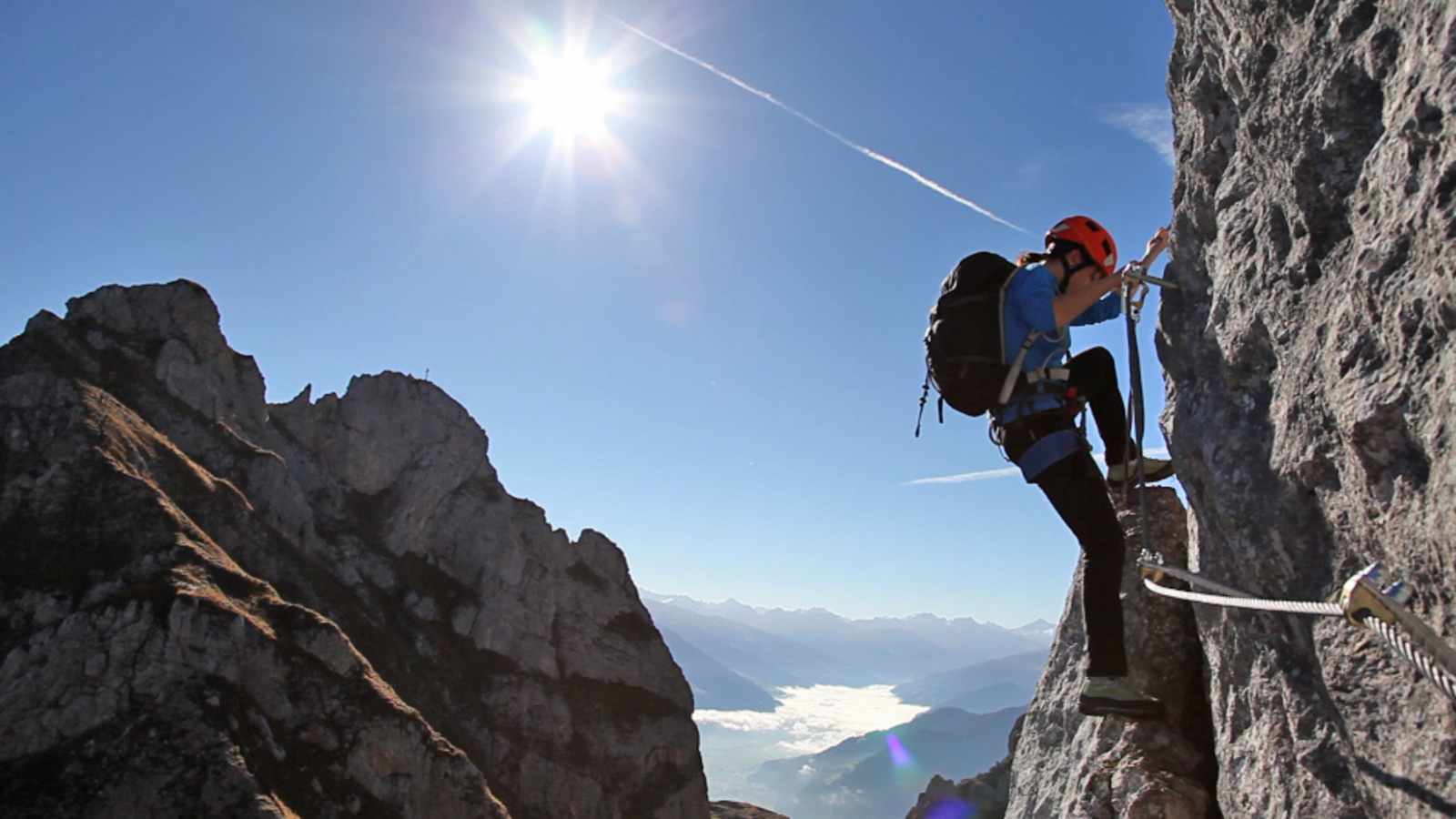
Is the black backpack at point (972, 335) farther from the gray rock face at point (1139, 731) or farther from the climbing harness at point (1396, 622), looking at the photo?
the climbing harness at point (1396, 622)

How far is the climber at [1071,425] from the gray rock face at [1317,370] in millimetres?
800

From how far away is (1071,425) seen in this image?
26.3 feet

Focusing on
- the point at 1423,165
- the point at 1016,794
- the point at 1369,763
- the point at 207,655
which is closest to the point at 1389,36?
the point at 1423,165

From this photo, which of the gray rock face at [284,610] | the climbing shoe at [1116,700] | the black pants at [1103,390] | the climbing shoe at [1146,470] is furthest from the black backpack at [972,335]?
the gray rock face at [284,610]

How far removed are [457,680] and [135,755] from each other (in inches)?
1719

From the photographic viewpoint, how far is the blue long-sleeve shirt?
7.71 metres

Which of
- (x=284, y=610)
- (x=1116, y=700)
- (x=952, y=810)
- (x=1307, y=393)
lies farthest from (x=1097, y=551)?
(x=284, y=610)

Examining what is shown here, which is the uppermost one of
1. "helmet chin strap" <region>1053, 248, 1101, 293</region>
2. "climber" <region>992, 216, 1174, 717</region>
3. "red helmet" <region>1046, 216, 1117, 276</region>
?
"red helmet" <region>1046, 216, 1117, 276</region>

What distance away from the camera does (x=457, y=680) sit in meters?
95.8

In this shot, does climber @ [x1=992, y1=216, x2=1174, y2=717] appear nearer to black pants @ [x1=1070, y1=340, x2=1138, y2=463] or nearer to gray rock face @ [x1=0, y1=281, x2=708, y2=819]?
black pants @ [x1=1070, y1=340, x2=1138, y2=463]

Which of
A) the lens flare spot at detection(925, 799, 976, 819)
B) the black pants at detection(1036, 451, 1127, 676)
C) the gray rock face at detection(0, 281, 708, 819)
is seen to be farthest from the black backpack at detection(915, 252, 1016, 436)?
the gray rock face at detection(0, 281, 708, 819)

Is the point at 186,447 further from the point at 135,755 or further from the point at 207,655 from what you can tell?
the point at 135,755

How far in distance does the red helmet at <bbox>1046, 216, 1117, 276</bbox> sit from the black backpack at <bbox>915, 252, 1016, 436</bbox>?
0.68 meters

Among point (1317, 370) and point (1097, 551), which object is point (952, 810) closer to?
point (1097, 551)
